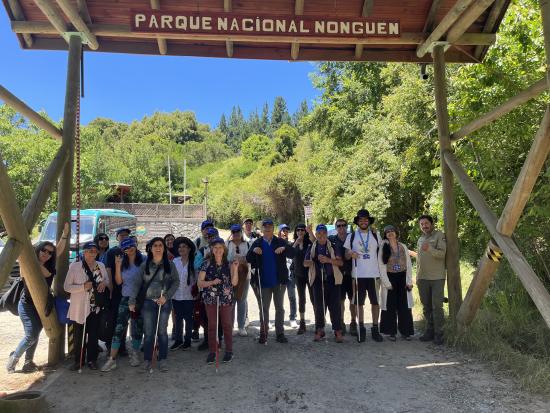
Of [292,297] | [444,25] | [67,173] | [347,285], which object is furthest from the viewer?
[292,297]

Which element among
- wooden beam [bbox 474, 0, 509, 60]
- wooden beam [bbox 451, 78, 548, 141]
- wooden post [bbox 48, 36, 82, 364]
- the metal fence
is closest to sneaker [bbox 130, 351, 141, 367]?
wooden post [bbox 48, 36, 82, 364]

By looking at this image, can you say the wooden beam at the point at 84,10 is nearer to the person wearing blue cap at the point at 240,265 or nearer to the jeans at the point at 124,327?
the person wearing blue cap at the point at 240,265

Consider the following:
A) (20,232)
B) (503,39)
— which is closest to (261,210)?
(503,39)

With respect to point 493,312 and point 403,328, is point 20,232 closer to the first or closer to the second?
point 403,328

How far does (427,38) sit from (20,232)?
19.3 feet

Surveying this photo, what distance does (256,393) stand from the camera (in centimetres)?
453

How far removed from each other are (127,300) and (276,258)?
229 cm

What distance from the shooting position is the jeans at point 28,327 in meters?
5.18

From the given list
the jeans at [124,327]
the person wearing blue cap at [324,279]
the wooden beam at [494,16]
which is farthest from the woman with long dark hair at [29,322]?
the wooden beam at [494,16]

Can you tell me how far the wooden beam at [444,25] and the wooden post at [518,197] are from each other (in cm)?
156

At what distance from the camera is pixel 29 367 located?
5.23 metres

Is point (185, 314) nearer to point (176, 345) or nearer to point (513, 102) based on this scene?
point (176, 345)

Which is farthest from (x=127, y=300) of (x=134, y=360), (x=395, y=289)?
(x=395, y=289)

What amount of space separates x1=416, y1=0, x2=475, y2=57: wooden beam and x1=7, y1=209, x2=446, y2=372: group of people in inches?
100
